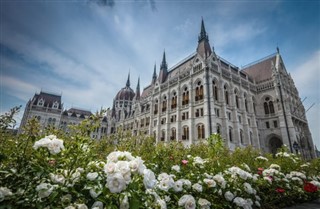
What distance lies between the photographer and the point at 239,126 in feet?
85.5

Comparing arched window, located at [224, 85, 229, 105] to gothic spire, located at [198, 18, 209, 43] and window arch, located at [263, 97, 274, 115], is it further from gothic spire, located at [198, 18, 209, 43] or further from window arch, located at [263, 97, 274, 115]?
gothic spire, located at [198, 18, 209, 43]

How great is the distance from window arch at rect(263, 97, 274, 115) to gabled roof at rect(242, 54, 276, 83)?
5085 millimetres

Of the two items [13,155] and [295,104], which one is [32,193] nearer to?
[13,155]

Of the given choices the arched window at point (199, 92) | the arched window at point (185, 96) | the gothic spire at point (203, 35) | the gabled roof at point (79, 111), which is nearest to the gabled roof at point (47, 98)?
the gabled roof at point (79, 111)

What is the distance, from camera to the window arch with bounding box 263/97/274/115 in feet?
100

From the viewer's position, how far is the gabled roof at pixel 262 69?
112 feet

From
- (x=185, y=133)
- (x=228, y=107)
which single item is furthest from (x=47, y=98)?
(x=228, y=107)

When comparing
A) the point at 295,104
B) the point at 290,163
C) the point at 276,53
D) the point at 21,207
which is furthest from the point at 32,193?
the point at 276,53

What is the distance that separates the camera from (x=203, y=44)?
3228cm

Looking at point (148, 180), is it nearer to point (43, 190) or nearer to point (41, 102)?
point (43, 190)

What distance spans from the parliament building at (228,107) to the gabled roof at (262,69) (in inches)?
8.6

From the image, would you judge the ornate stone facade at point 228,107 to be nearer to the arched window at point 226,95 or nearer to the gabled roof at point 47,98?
the arched window at point 226,95

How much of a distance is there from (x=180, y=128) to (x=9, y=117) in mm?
25151

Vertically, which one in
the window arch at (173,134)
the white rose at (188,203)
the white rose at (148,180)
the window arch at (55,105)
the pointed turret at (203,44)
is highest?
the pointed turret at (203,44)
